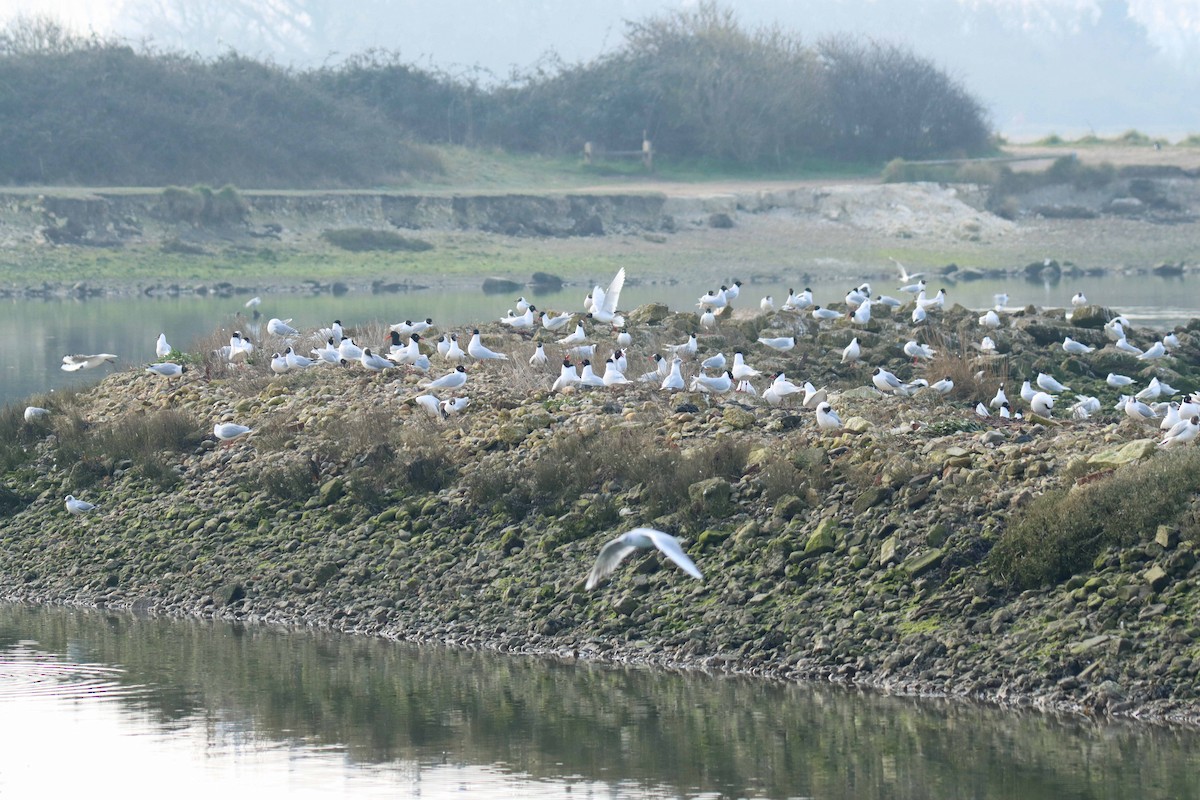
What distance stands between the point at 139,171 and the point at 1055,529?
5582cm

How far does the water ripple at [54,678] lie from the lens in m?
15.3

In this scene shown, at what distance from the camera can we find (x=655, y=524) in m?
17.2

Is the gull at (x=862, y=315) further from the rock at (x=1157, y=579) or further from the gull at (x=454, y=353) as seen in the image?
the rock at (x=1157, y=579)

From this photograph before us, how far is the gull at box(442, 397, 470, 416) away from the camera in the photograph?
20609mm

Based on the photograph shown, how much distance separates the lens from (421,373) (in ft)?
76.1

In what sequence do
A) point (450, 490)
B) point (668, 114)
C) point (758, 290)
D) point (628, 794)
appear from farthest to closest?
1. point (668, 114)
2. point (758, 290)
3. point (450, 490)
4. point (628, 794)

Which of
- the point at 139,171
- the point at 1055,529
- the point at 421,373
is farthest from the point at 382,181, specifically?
the point at 1055,529

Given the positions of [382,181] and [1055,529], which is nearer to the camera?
[1055,529]

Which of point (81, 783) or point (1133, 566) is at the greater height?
point (1133, 566)

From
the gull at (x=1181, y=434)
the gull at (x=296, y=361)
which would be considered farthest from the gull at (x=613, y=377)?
the gull at (x=1181, y=434)

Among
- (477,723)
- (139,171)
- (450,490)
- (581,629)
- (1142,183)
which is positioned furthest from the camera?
(1142,183)

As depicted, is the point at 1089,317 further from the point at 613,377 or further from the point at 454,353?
the point at 454,353

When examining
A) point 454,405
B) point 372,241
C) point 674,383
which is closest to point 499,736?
point 454,405

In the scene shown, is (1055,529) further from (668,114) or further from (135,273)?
(668,114)
